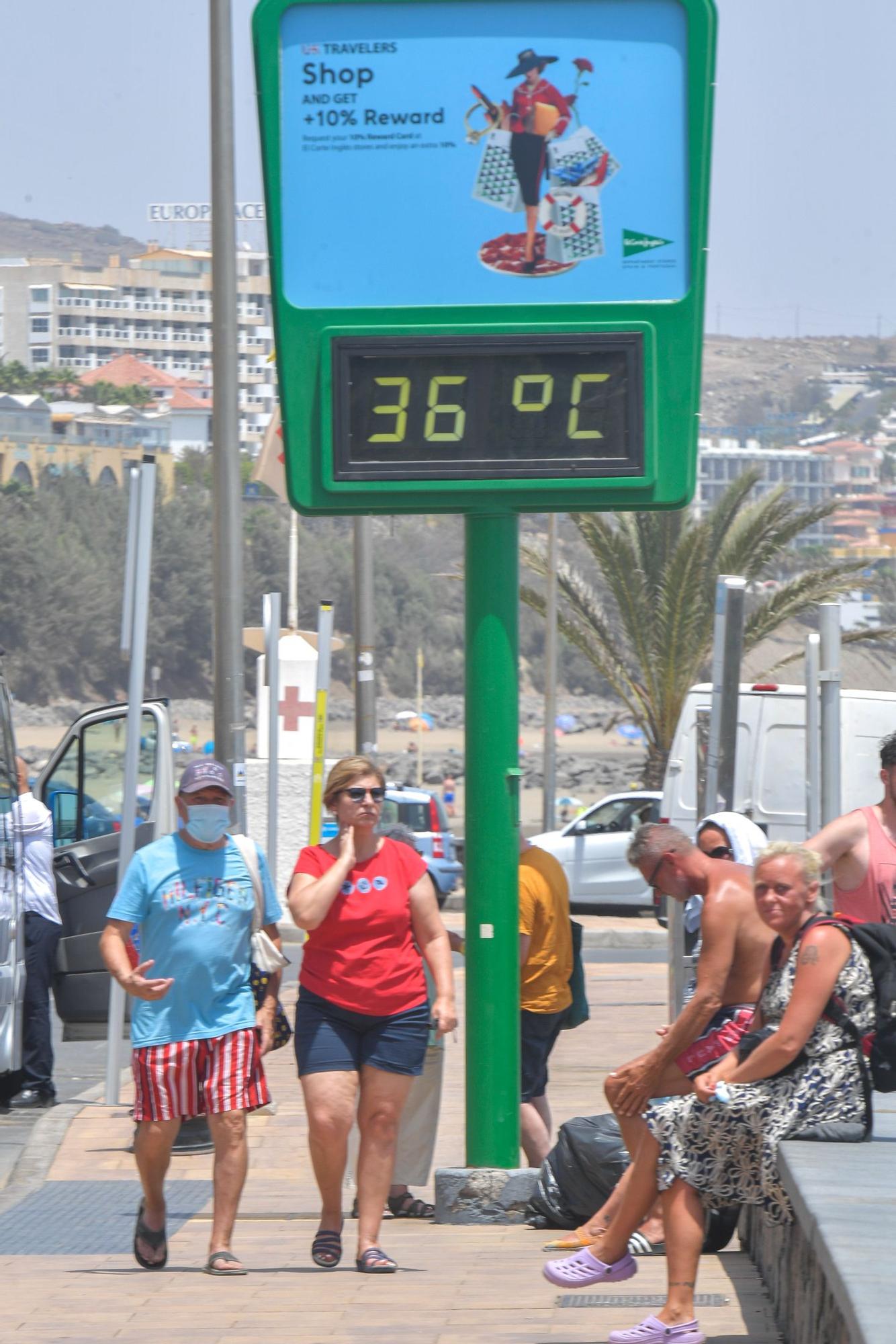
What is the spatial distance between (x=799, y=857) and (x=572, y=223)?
3.06 meters

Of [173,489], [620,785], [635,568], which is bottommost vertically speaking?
[620,785]

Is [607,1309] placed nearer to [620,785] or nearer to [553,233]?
[553,233]

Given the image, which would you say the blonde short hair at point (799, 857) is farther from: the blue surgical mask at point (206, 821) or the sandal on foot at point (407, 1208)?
the sandal on foot at point (407, 1208)

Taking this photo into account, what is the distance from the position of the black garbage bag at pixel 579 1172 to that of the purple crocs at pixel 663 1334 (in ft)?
6.45

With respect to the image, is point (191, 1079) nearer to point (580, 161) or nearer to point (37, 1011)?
point (580, 161)

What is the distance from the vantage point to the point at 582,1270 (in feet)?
18.2

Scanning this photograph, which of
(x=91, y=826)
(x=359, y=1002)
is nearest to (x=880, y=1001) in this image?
(x=359, y=1002)

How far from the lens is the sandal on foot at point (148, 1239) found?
21.4 ft

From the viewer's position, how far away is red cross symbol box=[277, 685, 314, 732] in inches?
831

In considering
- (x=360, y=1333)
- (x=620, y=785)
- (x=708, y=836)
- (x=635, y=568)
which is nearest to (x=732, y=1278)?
(x=360, y=1333)

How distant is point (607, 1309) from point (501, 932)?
1.92 m

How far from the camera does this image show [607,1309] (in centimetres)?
596

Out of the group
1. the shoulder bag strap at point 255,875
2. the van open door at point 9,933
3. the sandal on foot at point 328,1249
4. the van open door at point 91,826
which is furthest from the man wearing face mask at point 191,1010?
the van open door at point 91,826

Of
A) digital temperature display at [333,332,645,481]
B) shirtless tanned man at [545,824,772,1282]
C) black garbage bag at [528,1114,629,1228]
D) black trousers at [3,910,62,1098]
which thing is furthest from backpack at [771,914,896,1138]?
black trousers at [3,910,62,1098]
